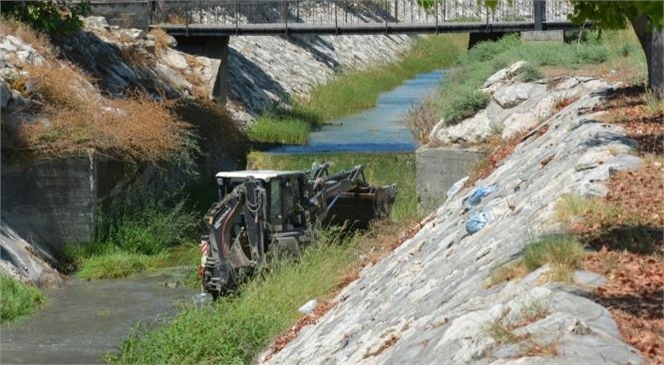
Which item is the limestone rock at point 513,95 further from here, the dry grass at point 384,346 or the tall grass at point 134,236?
the dry grass at point 384,346

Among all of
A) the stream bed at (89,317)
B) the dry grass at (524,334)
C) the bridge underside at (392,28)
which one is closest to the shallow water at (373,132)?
the bridge underside at (392,28)

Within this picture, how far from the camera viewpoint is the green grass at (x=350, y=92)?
4916cm

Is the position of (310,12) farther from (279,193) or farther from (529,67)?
(279,193)

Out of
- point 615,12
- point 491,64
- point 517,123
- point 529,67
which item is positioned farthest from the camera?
point 491,64

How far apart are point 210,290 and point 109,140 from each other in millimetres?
10469

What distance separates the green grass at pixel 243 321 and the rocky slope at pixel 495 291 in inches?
38.2

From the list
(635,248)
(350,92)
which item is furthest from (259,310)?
(350,92)

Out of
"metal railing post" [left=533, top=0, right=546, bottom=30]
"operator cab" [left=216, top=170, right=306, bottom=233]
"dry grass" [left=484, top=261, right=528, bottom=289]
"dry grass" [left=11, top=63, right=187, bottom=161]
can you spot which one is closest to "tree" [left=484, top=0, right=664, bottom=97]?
"dry grass" [left=484, top=261, right=528, bottom=289]

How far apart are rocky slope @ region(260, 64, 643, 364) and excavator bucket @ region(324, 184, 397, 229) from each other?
5961 mm

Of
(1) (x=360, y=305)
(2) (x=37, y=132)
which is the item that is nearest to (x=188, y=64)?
(2) (x=37, y=132)

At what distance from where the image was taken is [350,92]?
6119 centimetres

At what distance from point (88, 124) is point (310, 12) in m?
32.4

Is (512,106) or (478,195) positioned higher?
(512,106)

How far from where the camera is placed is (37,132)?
113 feet
